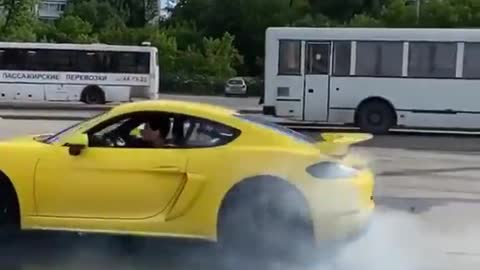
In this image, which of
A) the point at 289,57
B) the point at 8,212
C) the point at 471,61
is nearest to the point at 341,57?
the point at 289,57

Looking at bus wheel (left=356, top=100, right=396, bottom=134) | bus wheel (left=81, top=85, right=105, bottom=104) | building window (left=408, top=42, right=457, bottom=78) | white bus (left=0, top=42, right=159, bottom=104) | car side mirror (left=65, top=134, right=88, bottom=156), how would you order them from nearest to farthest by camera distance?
car side mirror (left=65, top=134, right=88, bottom=156) < building window (left=408, top=42, right=457, bottom=78) < bus wheel (left=356, top=100, right=396, bottom=134) < white bus (left=0, top=42, right=159, bottom=104) < bus wheel (left=81, top=85, right=105, bottom=104)

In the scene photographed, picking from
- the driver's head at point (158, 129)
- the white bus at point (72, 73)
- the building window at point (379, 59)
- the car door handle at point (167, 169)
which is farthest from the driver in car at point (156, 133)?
the white bus at point (72, 73)

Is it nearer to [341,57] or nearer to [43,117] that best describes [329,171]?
[341,57]

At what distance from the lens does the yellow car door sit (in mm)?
7117

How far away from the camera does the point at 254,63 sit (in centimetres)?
→ 7875

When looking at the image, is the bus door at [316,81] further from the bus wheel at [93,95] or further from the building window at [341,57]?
the bus wheel at [93,95]

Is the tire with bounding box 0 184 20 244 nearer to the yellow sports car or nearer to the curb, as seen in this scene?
the yellow sports car

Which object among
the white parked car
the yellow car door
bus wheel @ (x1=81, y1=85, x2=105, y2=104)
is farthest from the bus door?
the white parked car

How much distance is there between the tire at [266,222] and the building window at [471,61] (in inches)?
→ 666

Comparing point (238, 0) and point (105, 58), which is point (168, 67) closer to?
point (238, 0)

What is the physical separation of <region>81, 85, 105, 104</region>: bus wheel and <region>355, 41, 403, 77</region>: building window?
54.3 feet

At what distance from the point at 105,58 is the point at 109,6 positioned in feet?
203

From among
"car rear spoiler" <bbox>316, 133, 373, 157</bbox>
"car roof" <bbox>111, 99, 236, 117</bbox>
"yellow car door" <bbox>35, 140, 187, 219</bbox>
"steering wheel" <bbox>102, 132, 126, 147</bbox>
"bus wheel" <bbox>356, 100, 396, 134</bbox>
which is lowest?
"bus wheel" <bbox>356, 100, 396, 134</bbox>

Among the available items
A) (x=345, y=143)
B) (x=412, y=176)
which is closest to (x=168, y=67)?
(x=412, y=176)
